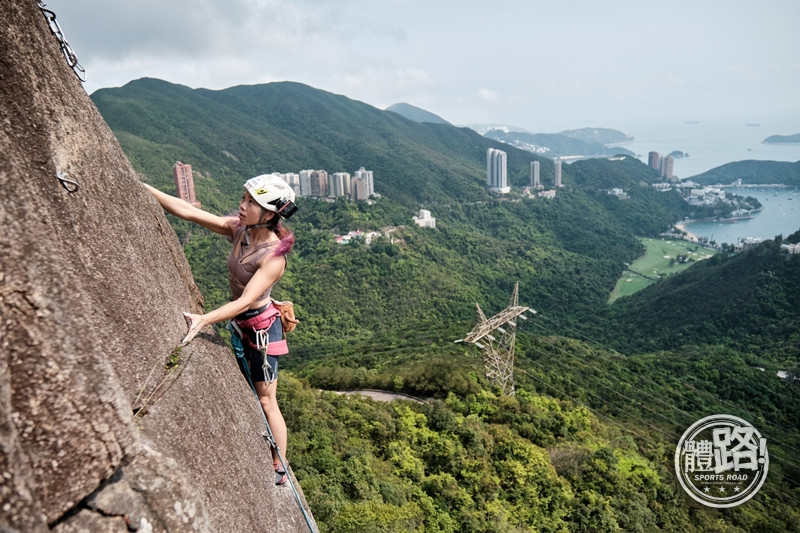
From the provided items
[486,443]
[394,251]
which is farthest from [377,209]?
[486,443]

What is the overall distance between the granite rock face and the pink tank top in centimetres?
40

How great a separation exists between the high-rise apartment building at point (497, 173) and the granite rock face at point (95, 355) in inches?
4102

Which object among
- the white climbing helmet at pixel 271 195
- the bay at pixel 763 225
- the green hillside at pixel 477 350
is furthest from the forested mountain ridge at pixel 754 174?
the white climbing helmet at pixel 271 195

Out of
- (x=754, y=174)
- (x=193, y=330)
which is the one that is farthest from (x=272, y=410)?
(x=754, y=174)

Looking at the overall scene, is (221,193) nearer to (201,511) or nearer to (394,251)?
(394,251)

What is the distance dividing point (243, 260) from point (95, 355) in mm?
1508

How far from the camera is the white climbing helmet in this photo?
329 centimetres

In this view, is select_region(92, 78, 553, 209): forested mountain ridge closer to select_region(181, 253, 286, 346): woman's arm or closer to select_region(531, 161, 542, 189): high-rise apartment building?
select_region(531, 161, 542, 189): high-rise apartment building

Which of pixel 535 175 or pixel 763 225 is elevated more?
pixel 535 175

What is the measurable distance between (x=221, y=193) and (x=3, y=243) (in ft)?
234

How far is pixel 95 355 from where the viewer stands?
6.43ft

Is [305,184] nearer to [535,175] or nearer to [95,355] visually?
[535,175]

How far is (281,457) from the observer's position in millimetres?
3809

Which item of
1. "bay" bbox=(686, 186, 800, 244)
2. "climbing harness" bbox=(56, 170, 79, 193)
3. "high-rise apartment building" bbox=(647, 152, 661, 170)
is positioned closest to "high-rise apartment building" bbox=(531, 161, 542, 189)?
"bay" bbox=(686, 186, 800, 244)
